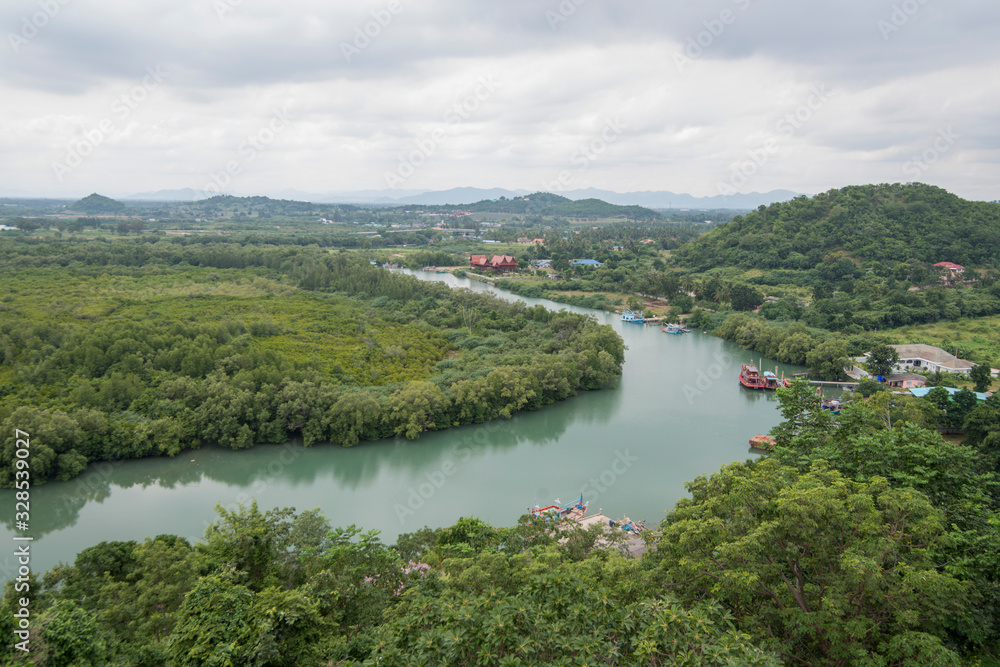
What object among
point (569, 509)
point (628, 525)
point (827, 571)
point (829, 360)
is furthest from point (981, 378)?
point (827, 571)

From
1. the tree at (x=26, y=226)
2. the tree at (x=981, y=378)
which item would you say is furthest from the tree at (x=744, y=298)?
the tree at (x=26, y=226)


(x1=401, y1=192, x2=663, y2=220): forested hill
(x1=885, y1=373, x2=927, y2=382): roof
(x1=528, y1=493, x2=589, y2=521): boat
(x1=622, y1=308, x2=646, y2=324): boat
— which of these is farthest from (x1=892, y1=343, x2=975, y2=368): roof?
(x1=401, y1=192, x2=663, y2=220): forested hill

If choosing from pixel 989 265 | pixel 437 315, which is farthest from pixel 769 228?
pixel 437 315

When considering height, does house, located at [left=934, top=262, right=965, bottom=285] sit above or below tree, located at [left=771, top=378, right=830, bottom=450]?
above

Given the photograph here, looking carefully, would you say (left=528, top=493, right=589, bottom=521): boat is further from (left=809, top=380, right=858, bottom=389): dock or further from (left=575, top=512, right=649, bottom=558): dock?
(left=809, top=380, right=858, bottom=389): dock

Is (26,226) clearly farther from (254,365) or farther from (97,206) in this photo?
(97,206)
